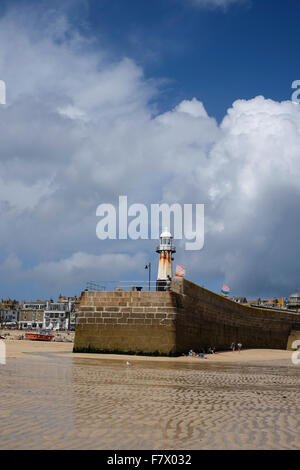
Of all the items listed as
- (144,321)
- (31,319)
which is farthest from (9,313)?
(144,321)

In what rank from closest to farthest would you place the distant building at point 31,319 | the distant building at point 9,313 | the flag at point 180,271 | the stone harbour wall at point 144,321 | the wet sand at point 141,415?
the wet sand at point 141,415
the stone harbour wall at point 144,321
the flag at point 180,271
the distant building at point 31,319
the distant building at point 9,313

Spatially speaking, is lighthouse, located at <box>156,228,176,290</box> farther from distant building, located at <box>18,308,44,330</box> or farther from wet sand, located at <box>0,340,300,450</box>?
distant building, located at <box>18,308,44,330</box>

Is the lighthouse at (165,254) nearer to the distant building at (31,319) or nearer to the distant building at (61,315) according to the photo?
the distant building at (61,315)

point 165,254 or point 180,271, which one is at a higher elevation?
point 165,254

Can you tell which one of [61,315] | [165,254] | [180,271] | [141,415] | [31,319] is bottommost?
[141,415]

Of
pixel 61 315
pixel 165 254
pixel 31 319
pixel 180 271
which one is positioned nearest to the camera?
pixel 180 271

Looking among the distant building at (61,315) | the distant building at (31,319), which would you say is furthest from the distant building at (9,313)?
the distant building at (61,315)

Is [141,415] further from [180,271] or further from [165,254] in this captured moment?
[165,254]

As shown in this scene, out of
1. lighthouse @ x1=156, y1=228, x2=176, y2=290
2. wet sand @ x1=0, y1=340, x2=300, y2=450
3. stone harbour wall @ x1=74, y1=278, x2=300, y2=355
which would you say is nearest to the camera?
wet sand @ x1=0, y1=340, x2=300, y2=450

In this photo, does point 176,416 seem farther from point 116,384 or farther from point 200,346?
point 200,346

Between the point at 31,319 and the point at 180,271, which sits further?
the point at 31,319

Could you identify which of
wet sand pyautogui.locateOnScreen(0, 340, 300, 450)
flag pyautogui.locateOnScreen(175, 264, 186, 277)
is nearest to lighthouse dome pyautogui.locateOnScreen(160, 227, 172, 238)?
flag pyautogui.locateOnScreen(175, 264, 186, 277)

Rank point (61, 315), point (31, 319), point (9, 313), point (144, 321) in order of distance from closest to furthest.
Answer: point (144, 321) < point (61, 315) < point (31, 319) < point (9, 313)

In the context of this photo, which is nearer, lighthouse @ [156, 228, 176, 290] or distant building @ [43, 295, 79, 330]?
lighthouse @ [156, 228, 176, 290]
